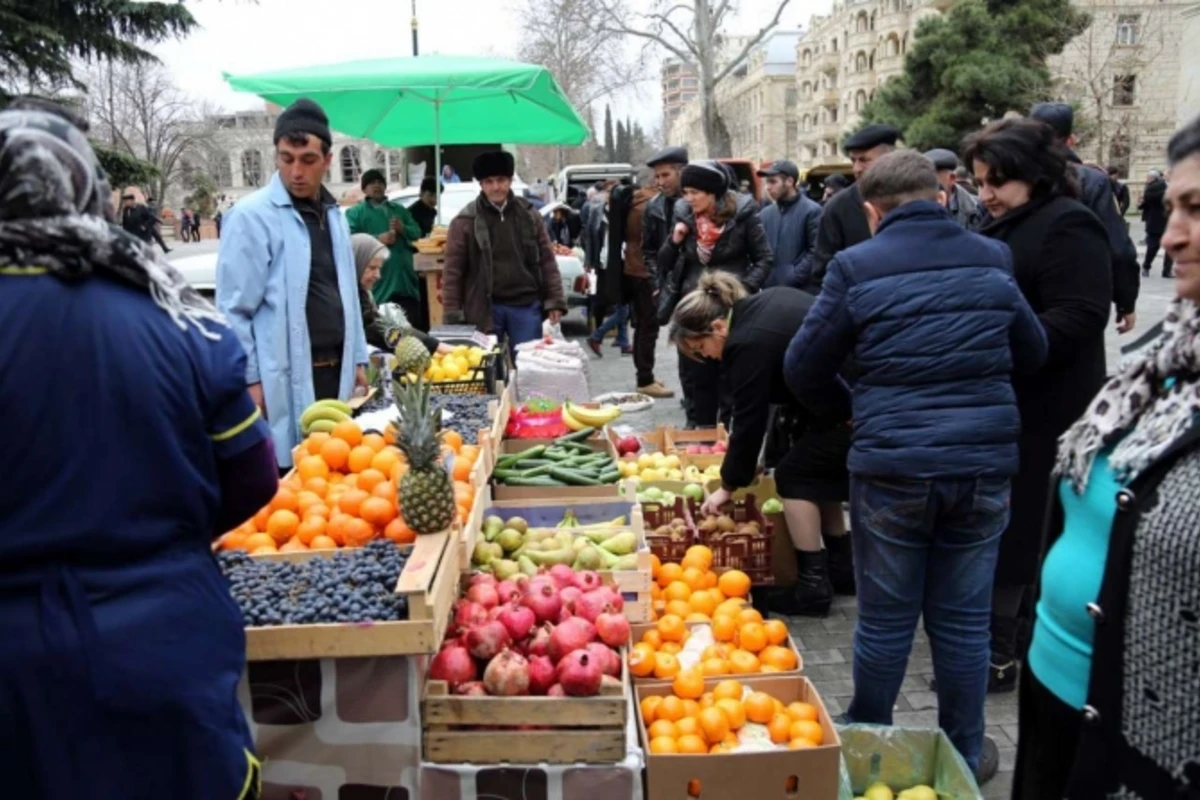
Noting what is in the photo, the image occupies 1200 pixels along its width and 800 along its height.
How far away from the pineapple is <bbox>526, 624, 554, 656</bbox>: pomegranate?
0.44m

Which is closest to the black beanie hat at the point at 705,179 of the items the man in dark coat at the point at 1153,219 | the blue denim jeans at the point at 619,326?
the blue denim jeans at the point at 619,326

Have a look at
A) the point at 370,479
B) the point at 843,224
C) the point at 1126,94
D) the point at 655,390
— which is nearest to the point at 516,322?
the point at 843,224

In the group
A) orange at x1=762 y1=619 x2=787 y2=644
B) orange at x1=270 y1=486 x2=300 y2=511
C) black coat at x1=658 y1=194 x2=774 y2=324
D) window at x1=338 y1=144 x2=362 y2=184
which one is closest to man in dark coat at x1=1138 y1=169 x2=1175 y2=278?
black coat at x1=658 y1=194 x2=774 y2=324

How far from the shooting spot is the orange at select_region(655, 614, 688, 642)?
11.4 ft

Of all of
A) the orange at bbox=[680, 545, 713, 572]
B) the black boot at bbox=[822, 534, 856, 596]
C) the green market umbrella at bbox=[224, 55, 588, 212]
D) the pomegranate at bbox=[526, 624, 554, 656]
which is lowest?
the black boot at bbox=[822, 534, 856, 596]

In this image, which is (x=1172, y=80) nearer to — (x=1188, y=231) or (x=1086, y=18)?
(x=1086, y=18)

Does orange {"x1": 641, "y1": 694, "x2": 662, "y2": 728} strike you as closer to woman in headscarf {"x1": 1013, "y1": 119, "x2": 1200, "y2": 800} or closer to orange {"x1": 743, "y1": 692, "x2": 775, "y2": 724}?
orange {"x1": 743, "y1": 692, "x2": 775, "y2": 724}

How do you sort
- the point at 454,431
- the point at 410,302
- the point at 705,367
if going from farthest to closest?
the point at 410,302 < the point at 705,367 < the point at 454,431

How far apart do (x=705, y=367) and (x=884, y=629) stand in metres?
3.93

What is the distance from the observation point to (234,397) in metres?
1.90

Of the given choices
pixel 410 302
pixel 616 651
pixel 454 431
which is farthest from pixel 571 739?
pixel 410 302

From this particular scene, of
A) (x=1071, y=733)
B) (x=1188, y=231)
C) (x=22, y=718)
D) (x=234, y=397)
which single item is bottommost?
(x=1071, y=733)

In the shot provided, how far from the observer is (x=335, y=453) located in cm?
368

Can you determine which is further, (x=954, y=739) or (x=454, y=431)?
(x=454, y=431)
